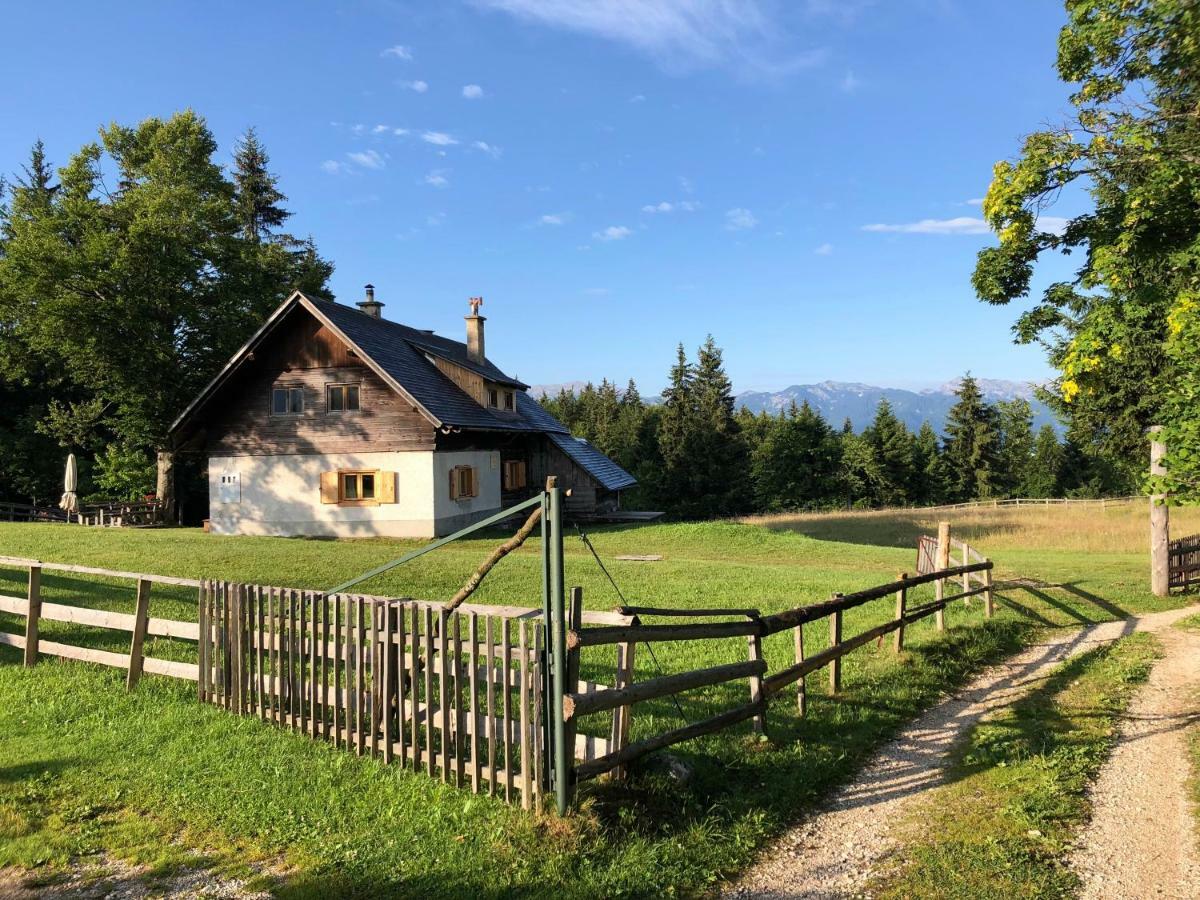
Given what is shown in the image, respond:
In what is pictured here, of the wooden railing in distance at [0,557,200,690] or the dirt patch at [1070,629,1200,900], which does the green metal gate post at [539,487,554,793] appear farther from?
the wooden railing in distance at [0,557,200,690]

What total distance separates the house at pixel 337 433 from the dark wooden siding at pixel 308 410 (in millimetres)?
38

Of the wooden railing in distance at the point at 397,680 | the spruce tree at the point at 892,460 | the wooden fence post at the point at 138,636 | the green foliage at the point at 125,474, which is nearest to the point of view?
the wooden railing in distance at the point at 397,680

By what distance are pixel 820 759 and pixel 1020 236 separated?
A: 7860 millimetres

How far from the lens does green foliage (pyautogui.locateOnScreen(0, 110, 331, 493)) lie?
28.4m

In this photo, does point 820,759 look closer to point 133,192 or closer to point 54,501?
point 133,192

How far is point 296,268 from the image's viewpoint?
38000mm

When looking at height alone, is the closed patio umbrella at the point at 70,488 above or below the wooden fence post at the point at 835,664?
above

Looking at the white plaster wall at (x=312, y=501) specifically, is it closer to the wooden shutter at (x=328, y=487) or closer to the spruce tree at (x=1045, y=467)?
the wooden shutter at (x=328, y=487)

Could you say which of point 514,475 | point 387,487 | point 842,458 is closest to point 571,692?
point 387,487

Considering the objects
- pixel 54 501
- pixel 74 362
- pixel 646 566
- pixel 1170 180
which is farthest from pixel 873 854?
pixel 54 501

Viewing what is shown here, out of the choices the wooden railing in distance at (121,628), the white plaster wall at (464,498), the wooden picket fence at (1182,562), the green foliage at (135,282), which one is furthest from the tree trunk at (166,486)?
the wooden picket fence at (1182,562)

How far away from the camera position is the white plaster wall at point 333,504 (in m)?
25.3

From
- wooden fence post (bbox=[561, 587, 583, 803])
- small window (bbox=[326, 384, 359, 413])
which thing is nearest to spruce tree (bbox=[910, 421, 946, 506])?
small window (bbox=[326, 384, 359, 413])

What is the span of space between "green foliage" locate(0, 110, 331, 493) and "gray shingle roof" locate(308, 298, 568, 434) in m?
7.72
